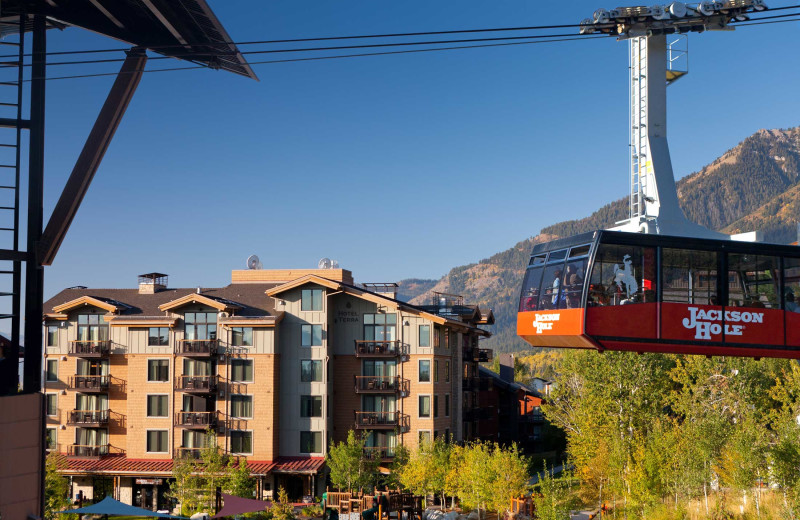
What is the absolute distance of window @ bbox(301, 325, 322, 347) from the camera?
57062 millimetres

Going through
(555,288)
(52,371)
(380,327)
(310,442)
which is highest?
(555,288)

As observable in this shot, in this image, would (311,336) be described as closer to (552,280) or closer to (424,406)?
(424,406)

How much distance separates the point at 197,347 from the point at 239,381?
3787 millimetres

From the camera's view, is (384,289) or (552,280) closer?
Result: (552,280)

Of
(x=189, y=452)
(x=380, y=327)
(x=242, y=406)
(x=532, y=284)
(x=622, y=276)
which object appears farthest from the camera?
(x=380, y=327)

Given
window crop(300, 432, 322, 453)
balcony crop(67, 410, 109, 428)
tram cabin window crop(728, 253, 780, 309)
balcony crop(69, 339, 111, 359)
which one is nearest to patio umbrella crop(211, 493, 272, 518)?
window crop(300, 432, 322, 453)

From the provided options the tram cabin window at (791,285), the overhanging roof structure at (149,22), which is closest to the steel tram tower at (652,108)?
the tram cabin window at (791,285)

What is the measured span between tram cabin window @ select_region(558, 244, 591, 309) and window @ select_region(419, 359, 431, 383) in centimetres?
3401

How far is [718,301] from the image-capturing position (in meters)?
23.9

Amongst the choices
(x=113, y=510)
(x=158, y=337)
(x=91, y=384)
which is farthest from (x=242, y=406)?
(x=113, y=510)

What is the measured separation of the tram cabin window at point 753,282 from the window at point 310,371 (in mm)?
37040

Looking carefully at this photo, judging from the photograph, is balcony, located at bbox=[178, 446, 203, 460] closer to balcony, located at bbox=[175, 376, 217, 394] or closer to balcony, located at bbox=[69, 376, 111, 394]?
balcony, located at bbox=[175, 376, 217, 394]

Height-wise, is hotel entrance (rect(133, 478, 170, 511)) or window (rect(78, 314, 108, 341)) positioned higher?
window (rect(78, 314, 108, 341))

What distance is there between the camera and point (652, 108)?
27297 mm
